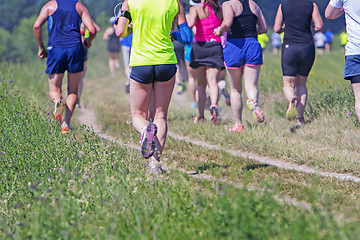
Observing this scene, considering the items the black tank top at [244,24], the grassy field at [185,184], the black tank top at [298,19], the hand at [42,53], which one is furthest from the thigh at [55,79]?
the black tank top at [298,19]

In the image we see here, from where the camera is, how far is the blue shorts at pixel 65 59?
811 cm

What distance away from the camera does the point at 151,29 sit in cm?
541

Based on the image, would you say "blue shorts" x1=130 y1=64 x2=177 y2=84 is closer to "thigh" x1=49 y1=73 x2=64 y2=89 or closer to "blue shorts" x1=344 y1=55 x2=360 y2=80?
"blue shorts" x1=344 y1=55 x2=360 y2=80

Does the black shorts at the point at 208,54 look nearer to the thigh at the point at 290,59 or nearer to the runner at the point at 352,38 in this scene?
the thigh at the point at 290,59

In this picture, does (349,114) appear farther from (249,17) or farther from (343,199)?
(343,199)

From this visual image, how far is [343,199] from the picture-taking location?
4344 millimetres

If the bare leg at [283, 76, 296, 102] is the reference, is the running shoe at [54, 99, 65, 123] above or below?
below

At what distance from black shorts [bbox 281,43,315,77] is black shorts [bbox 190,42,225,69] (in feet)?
3.57

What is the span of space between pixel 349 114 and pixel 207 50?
2495mm

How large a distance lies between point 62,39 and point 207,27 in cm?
235

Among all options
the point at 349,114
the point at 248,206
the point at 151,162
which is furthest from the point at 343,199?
the point at 349,114

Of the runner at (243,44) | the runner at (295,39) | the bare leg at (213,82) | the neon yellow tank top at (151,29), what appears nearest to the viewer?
the neon yellow tank top at (151,29)

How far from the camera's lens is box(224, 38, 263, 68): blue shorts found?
793 cm

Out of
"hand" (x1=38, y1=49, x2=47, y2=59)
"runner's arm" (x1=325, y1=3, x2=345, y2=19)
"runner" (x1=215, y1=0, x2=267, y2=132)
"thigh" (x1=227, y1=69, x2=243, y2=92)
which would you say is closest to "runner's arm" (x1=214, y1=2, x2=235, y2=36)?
"runner" (x1=215, y1=0, x2=267, y2=132)
